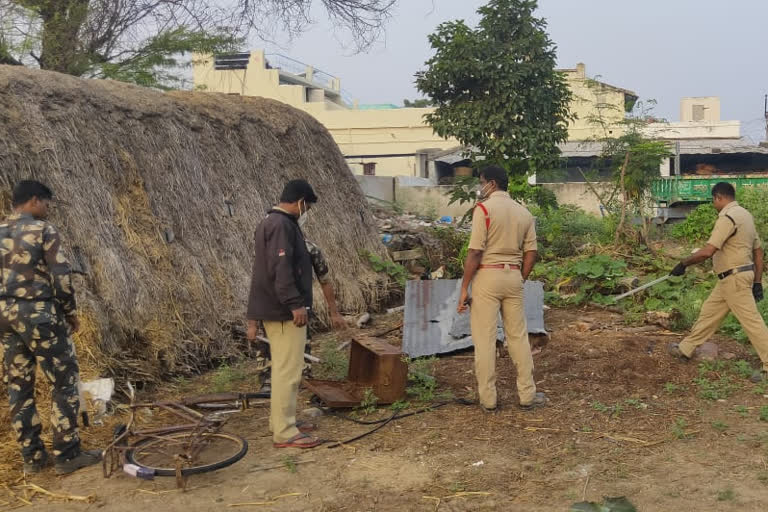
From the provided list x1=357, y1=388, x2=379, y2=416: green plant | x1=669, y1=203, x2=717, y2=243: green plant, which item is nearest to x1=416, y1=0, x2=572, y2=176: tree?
x1=669, y1=203, x2=717, y2=243: green plant

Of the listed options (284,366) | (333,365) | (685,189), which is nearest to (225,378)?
(333,365)

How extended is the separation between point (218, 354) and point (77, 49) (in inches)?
299

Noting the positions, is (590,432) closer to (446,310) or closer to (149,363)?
(446,310)

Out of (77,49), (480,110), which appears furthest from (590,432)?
(77,49)

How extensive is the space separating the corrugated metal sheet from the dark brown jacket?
289cm

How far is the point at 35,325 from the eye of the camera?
4.73 metres

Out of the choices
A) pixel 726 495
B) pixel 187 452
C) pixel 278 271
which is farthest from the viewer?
pixel 278 271

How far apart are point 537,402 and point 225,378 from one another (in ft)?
9.96

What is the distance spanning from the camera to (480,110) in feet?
44.5

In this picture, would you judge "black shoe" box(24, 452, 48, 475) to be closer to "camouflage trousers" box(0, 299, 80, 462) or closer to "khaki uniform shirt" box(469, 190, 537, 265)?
"camouflage trousers" box(0, 299, 80, 462)

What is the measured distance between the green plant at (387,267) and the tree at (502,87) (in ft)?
9.92

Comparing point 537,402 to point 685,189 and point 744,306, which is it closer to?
point 744,306

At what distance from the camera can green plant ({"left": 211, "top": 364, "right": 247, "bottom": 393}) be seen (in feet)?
23.5

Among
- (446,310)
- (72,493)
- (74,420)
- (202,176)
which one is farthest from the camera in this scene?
(202,176)
